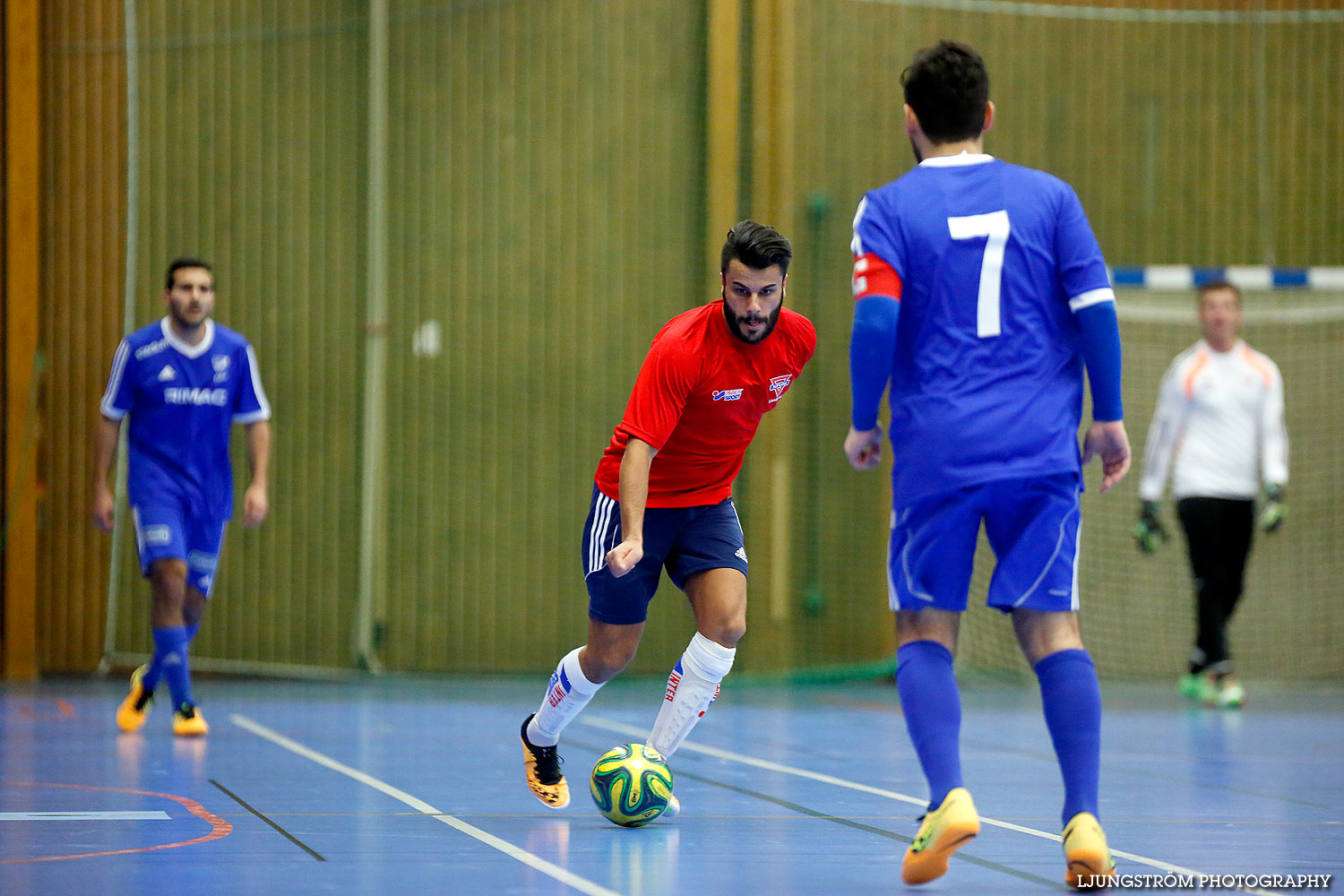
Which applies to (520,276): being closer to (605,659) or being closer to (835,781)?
(835,781)

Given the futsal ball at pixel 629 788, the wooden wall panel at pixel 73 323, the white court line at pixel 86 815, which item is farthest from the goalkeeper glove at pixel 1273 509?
the wooden wall panel at pixel 73 323

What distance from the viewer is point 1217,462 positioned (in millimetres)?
9352

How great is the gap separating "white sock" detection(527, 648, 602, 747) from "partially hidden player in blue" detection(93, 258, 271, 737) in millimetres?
2905

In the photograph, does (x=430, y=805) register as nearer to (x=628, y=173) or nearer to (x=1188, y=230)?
(x=628, y=173)

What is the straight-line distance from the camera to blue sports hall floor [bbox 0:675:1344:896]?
395cm

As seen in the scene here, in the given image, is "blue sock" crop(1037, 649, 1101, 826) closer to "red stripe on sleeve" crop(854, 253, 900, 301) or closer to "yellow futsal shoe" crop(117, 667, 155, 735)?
"red stripe on sleeve" crop(854, 253, 900, 301)

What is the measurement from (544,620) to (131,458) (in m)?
3.97

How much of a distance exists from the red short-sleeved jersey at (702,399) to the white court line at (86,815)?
1.66m

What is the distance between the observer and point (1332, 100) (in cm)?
1188

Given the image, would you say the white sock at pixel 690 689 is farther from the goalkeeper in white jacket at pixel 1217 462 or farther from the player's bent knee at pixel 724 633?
the goalkeeper in white jacket at pixel 1217 462

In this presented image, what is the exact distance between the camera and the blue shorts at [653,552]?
497 cm

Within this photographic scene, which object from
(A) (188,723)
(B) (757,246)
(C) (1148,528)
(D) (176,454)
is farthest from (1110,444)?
(C) (1148,528)

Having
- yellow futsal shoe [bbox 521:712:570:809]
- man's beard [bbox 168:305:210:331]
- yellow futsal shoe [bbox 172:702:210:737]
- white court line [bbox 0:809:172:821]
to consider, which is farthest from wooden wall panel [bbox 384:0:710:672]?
white court line [bbox 0:809:172:821]

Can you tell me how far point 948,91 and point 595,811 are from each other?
2.55 m
